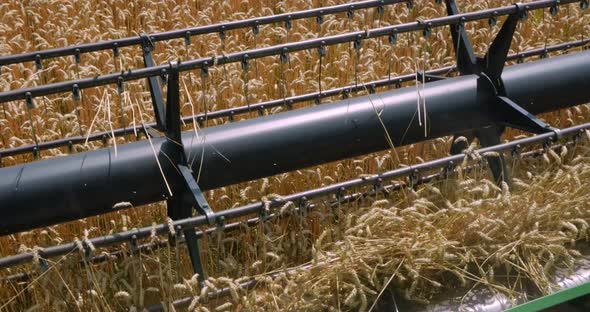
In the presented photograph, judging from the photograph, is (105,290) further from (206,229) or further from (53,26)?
(53,26)

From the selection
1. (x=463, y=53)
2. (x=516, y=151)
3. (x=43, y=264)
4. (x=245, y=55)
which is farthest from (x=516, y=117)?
(x=43, y=264)

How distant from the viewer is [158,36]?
8.03 feet

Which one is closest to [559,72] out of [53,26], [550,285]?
[550,285]

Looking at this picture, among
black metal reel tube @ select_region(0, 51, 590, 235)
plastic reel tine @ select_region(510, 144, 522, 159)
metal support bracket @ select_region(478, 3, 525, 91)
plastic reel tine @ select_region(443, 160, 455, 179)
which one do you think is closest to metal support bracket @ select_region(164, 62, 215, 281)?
black metal reel tube @ select_region(0, 51, 590, 235)

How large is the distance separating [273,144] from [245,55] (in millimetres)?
242

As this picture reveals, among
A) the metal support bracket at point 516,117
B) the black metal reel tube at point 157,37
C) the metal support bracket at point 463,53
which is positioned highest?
the black metal reel tube at point 157,37

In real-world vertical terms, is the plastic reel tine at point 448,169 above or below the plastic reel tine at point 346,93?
below

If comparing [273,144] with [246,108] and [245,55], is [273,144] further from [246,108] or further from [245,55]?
[246,108]

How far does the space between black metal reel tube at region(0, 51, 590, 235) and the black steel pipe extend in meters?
0.18

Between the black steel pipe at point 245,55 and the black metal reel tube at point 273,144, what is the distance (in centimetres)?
18

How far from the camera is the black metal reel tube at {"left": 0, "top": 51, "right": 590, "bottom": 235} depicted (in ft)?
6.43

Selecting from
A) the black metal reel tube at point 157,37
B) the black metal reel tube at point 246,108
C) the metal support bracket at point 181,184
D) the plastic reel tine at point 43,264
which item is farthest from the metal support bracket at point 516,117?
the plastic reel tine at point 43,264

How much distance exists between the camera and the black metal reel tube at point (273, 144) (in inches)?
77.1

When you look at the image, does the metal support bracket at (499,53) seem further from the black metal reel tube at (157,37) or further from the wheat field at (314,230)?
the black metal reel tube at (157,37)
